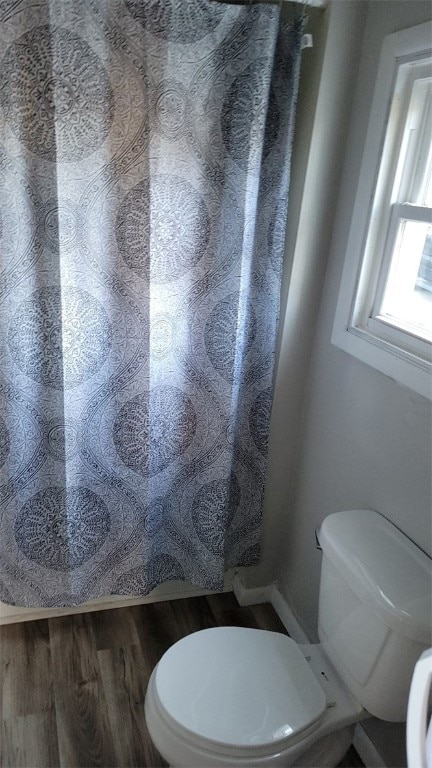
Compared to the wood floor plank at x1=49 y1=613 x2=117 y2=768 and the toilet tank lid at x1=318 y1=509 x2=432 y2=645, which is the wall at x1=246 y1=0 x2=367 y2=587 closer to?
the toilet tank lid at x1=318 y1=509 x2=432 y2=645

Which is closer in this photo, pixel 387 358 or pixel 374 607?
pixel 374 607

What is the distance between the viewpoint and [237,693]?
1225 millimetres

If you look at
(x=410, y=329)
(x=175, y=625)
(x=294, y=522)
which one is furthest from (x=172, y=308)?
(x=175, y=625)

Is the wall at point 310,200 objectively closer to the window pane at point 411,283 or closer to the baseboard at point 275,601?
the window pane at point 411,283

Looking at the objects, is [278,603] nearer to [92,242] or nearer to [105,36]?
[92,242]

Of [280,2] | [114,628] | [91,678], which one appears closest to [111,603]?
[114,628]

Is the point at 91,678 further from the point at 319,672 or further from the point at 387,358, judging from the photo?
the point at 387,358

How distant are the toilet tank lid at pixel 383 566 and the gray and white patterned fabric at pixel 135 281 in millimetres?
477

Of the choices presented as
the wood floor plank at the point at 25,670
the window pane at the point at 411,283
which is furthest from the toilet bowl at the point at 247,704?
the window pane at the point at 411,283

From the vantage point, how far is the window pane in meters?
1.33

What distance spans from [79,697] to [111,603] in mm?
367

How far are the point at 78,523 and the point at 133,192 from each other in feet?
3.25

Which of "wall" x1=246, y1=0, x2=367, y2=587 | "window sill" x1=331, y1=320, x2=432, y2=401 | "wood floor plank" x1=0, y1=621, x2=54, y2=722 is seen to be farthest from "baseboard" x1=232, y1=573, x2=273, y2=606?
"window sill" x1=331, y1=320, x2=432, y2=401

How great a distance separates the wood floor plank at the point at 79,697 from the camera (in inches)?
57.4
